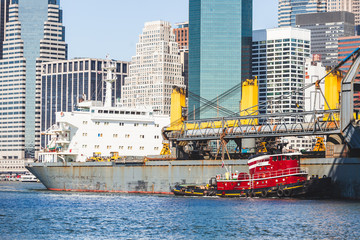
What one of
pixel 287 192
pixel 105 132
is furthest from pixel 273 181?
pixel 105 132

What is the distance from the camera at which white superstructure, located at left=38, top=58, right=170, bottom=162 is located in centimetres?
8069

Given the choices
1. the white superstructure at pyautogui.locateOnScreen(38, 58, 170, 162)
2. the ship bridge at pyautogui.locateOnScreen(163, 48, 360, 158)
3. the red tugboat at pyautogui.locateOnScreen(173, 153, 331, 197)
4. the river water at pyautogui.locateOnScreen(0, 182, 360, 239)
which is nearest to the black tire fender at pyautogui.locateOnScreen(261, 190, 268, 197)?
the red tugboat at pyautogui.locateOnScreen(173, 153, 331, 197)

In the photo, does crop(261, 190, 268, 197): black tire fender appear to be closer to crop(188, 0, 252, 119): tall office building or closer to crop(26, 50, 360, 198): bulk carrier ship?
crop(26, 50, 360, 198): bulk carrier ship

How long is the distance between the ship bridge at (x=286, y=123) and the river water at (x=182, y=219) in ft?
23.3

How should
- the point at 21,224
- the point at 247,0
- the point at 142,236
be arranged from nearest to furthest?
the point at 142,236 → the point at 21,224 → the point at 247,0

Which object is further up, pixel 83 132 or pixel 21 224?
pixel 83 132

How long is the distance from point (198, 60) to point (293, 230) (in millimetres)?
150303

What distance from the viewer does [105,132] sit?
266 feet

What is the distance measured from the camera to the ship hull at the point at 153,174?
58719mm

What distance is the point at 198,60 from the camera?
191 m

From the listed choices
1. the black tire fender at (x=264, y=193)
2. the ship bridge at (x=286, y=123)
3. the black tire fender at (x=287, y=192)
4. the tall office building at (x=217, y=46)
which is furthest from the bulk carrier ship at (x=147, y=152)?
the tall office building at (x=217, y=46)

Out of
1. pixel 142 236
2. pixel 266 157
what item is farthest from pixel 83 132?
pixel 142 236

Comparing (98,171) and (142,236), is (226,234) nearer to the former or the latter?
(142,236)

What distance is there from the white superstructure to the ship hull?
2496 millimetres
